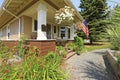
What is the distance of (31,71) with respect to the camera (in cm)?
489

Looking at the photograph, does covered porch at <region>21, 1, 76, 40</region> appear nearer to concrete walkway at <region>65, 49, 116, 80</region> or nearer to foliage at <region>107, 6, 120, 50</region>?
concrete walkway at <region>65, 49, 116, 80</region>

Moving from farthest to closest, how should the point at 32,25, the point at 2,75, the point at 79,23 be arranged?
the point at 79,23, the point at 32,25, the point at 2,75

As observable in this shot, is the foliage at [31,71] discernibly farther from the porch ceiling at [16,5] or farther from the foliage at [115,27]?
the porch ceiling at [16,5]

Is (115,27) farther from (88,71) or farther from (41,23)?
(41,23)

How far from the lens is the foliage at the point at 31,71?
4.82 meters

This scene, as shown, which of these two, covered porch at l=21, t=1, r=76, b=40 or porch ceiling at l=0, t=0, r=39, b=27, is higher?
porch ceiling at l=0, t=0, r=39, b=27

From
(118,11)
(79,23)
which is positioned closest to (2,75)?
(118,11)

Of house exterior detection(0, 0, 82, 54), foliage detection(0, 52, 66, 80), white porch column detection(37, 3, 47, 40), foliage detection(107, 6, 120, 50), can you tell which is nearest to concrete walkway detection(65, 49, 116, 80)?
foliage detection(0, 52, 66, 80)

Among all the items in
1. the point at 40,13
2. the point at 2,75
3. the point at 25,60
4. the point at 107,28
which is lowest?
the point at 2,75

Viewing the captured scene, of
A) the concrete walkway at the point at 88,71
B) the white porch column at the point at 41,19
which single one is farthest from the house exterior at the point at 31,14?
the concrete walkway at the point at 88,71

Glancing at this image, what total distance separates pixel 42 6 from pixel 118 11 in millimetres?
6980

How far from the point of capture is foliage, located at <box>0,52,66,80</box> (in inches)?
190

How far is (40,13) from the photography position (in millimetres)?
9789

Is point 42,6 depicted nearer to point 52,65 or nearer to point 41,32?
point 41,32
